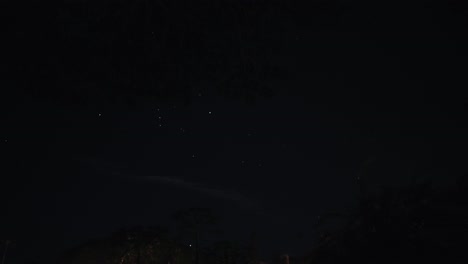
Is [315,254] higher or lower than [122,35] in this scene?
lower

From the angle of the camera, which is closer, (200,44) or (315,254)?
(315,254)

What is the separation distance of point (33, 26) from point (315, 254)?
6.57m

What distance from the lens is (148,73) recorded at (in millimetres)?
7816

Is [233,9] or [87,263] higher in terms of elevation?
[233,9]

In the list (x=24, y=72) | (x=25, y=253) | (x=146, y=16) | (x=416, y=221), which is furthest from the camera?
(x=25, y=253)

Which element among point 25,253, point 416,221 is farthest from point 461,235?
point 25,253

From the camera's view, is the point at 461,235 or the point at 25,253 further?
the point at 25,253

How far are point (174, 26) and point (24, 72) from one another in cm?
277

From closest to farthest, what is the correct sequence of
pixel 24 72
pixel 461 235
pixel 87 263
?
pixel 461 235 → pixel 24 72 → pixel 87 263

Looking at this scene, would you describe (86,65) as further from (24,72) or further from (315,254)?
(315,254)

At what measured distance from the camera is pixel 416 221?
1.81m

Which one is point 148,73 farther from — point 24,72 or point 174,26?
point 24,72

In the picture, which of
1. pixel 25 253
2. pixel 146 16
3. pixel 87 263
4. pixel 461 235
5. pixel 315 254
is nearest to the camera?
pixel 461 235

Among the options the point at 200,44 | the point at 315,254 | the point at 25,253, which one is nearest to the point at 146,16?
the point at 200,44
